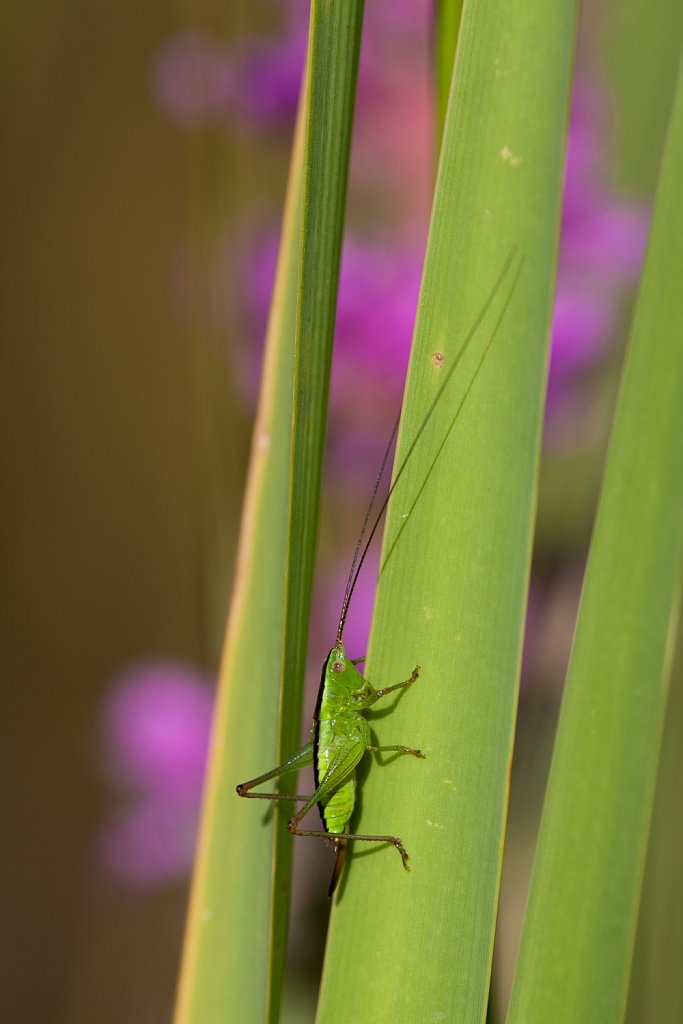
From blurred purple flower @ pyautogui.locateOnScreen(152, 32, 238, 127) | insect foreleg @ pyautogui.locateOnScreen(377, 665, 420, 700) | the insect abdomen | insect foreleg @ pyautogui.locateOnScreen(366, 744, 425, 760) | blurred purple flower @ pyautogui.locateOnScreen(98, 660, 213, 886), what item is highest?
blurred purple flower @ pyautogui.locateOnScreen(152, 32, 238, 127)

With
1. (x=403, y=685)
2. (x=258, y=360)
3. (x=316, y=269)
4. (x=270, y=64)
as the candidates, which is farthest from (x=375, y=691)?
(x=270, y=64)

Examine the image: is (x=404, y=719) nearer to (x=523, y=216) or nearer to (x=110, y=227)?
(x=523, y=216)

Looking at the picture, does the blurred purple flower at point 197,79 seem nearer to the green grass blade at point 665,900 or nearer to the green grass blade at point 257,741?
the green grass blade at point 257,741

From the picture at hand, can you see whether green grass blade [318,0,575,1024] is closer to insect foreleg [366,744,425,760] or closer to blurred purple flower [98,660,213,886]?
insect foreleg [366,744,425,760]

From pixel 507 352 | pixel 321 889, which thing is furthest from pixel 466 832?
pixel 321 889

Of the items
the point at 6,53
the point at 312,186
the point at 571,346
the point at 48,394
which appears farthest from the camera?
the point at 48,394

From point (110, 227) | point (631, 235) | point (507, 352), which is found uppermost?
point (110, 227)

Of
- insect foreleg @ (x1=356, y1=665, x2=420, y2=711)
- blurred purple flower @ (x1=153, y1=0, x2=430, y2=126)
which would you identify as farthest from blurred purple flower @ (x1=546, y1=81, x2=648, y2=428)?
insect foreleg @ (x1=356, y1=665, x2=420, y2=711)
